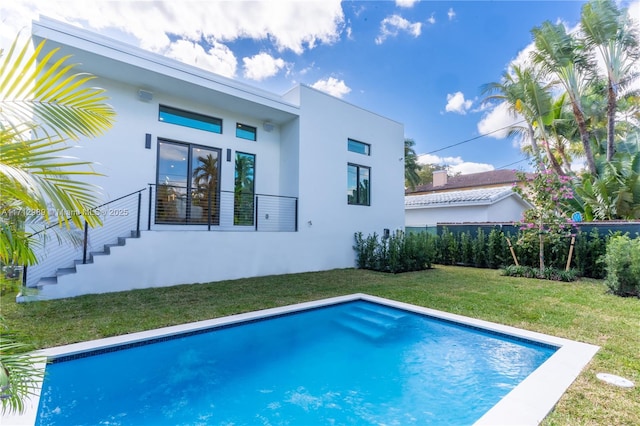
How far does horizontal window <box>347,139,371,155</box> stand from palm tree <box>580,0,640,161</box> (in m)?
9.37

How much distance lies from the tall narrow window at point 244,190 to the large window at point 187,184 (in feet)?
2.10

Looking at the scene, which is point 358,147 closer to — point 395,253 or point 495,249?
point 395,253

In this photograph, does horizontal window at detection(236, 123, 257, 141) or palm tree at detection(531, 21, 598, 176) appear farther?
palm tree at detection(531, 21, 598, 176)

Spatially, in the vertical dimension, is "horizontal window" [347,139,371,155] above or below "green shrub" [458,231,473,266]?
above

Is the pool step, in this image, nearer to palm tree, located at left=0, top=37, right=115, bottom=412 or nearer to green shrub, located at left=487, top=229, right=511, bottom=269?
palm tree, located at left=0, top=37, right=115, bottom=412

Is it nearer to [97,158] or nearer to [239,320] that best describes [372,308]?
[239,320]

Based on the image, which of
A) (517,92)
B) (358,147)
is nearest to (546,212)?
(358,147)

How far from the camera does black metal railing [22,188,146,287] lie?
6.34 metres

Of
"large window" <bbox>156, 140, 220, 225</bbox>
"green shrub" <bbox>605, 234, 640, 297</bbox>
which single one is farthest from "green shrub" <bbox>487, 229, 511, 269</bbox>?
"large window" <bbox>156, 140, 220, 225</bbox>

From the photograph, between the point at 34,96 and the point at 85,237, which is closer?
the point at 34,96

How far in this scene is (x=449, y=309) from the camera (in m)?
5.71

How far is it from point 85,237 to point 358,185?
8542 mm

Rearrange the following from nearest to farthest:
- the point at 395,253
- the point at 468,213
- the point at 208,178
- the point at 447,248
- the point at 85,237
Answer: the point at 85,237 < the point at 208,178 < the point at 395,253 < the point at 447,248 < the point at 468,213

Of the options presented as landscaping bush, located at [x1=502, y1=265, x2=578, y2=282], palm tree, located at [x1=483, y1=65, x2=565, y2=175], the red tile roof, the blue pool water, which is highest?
palm tree, located at [x1=483, y1=65, x2=565, y2=175]
